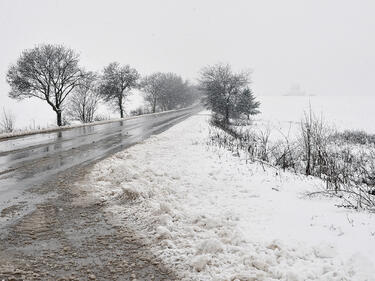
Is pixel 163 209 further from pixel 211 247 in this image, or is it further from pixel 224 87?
pixel 224 87

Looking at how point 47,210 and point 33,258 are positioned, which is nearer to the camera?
point 33,258

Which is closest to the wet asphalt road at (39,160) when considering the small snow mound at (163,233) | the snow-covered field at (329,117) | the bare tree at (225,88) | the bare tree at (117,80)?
the small snow mound at (163,233)

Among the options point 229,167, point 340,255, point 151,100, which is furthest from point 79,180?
point 151,100

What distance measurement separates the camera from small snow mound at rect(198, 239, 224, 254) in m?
3.57

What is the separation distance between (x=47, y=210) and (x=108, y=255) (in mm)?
2145

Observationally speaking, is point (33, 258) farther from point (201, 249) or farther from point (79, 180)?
point (79, 180)

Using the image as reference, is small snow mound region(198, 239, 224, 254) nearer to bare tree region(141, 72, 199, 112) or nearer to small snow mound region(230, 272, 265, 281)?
small snow mound region(230, 272, 265, 281)

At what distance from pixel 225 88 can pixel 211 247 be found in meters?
29.1

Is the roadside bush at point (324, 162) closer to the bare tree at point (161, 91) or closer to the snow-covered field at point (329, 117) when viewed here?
the snow-covered field at point (329, 117)

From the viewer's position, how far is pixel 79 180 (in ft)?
22.6

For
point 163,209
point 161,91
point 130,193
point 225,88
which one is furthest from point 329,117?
point 163,209

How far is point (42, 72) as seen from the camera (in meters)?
26.3

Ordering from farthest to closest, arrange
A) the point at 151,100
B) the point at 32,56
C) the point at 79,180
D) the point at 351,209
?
the point at 151,100 < the point at 32,56 < the point at 79,180 < the point at 351,209

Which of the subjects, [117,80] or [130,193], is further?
[117,80]
